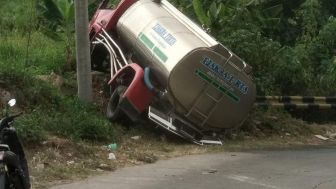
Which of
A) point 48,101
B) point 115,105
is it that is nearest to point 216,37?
point 115,105

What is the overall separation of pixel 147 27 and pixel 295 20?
679cm

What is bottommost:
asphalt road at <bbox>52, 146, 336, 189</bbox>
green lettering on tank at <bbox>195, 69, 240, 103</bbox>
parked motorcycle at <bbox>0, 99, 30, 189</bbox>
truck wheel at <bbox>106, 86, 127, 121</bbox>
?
truck wheel at <bbox>106, 86, 127, 121</bbox>

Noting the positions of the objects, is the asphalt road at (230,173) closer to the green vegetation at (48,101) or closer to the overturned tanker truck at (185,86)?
the overturned tanker truck at (185,86)

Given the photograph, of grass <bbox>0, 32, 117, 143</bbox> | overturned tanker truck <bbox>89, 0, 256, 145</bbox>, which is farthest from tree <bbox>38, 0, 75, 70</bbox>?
overturned tanker truck <bbox>89, 0, 256, 145</bbox>

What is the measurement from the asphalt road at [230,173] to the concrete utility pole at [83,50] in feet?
8.27

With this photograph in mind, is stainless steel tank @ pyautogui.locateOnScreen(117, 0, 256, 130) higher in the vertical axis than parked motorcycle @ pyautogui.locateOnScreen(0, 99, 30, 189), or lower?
lower

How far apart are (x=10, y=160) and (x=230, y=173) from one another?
4159 millimetres

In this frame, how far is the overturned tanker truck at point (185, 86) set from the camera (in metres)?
10.8

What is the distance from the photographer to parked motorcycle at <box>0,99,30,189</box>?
4.98 m

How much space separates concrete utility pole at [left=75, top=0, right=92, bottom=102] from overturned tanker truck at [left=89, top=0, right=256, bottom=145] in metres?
0.59

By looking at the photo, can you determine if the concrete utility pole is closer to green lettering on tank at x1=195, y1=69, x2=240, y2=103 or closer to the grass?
the grass

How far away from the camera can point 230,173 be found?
8.62 metres

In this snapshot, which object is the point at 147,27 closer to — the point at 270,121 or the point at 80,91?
the point at 80,91

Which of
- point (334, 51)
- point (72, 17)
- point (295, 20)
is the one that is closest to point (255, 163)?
point (72, 17)
